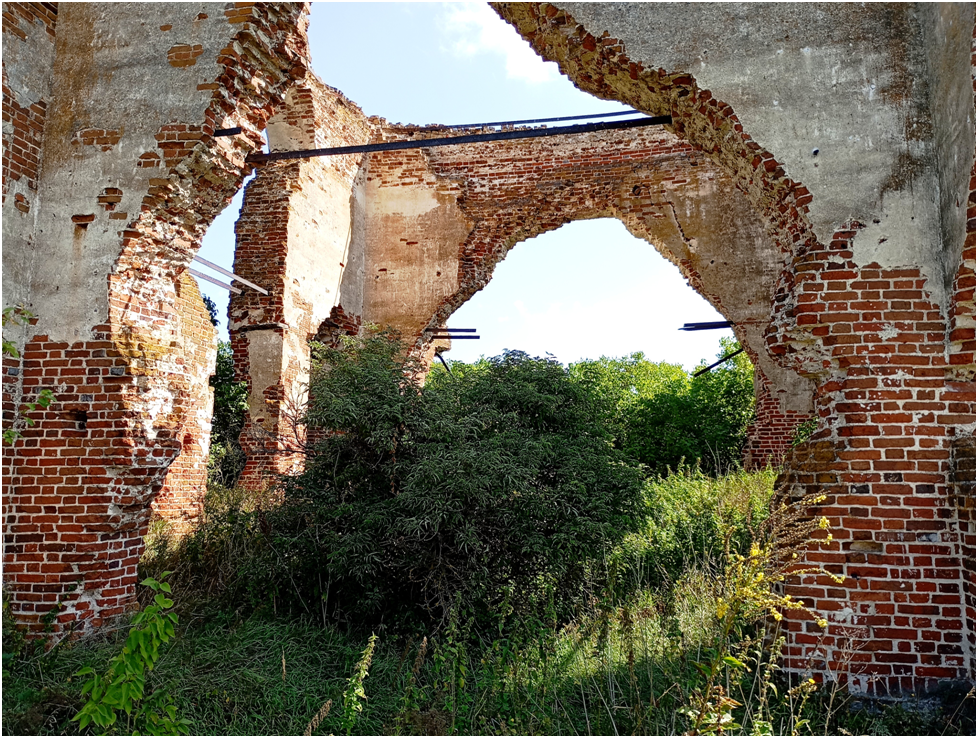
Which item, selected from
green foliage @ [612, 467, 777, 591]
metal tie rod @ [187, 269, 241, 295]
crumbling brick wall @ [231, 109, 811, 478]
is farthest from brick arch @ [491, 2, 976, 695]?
metal tie rod @ [187, 269, 241, 295]

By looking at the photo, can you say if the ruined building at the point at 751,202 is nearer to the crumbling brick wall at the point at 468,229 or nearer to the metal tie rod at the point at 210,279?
the metal tie rod at the point at 210,279

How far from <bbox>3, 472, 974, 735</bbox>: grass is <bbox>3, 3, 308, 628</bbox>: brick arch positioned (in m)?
0.71

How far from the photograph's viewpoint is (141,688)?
3033 millimetres

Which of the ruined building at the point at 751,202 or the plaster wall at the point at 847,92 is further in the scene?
the plaster wall at the point at 847,92

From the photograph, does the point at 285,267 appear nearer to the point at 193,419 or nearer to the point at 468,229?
the point at 193,419

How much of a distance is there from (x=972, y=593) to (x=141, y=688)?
14.7ft

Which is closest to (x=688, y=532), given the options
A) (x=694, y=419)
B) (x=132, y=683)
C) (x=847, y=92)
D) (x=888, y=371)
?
(x=888, y=371)

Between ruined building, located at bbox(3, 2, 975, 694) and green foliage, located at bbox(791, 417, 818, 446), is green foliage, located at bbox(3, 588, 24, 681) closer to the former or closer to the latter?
ruined building, located at bbox(3, 2, 975, 694)

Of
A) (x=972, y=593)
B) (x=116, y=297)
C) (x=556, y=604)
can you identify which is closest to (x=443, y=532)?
(x=556, y=604)

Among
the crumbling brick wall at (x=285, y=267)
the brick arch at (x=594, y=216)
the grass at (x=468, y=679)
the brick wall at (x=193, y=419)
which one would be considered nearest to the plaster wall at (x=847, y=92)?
the grass at (x=468, y=679)

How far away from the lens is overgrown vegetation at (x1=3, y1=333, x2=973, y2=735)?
11.5 ft

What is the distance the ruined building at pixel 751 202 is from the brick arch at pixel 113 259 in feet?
0.06

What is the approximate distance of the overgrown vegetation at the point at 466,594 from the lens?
3514 mm

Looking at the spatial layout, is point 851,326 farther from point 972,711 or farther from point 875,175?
point 972,711
